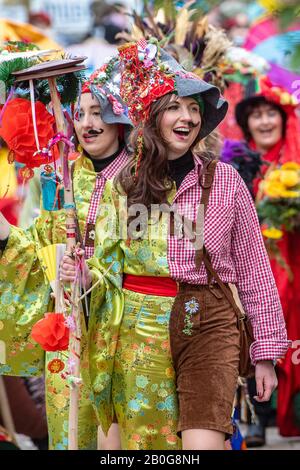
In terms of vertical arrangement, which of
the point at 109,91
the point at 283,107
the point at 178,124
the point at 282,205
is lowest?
the point at 178,124

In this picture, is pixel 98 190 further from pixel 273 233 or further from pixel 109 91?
pixel 273 233

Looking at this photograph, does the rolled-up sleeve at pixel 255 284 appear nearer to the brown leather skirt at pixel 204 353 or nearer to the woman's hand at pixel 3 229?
the brown leather skirt at pixel 204 353

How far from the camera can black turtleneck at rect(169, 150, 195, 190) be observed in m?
4.67

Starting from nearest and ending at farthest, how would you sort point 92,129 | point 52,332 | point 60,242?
point 52,332 → point 60,242 → point 92,129

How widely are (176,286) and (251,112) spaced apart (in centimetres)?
358

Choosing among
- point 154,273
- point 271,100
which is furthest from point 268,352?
point 271,100

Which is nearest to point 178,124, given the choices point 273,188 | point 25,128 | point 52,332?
point 25,128

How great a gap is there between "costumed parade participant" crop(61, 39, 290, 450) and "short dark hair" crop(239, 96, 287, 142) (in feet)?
10.2

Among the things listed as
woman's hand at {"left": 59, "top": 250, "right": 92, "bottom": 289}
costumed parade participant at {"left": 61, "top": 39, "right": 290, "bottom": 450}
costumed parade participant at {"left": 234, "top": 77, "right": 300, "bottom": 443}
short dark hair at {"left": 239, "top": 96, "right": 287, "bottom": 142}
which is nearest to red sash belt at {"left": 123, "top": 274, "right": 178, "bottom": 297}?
costumed parade participant at {"left": 61, "top": 39, "right": 290, "bottom": 450}

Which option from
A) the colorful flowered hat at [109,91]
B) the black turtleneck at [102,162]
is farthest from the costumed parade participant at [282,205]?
the colorful flowered hat at [109,91]

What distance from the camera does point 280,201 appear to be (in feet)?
23.1

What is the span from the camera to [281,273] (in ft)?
23.6

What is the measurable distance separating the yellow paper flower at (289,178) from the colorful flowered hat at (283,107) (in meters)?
0.69

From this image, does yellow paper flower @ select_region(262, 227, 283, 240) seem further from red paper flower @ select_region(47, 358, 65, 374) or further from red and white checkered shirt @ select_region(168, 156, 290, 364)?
red paper flower @ select_region(47, 358, 65, 374)
